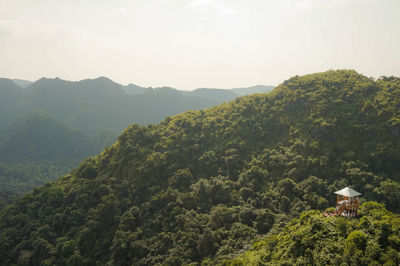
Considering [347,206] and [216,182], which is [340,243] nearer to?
[347,206]

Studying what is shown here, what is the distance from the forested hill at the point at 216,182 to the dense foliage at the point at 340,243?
8.90 metres

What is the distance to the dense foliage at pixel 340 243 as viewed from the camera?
1882 centimetres

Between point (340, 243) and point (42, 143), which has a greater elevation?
point (340, 243)

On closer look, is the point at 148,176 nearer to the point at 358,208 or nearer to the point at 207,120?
the point at 207,120

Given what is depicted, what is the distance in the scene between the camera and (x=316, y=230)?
2338 cm

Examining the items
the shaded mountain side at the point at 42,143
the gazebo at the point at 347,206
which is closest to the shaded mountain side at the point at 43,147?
the shaded mountain side at the point at 42,143

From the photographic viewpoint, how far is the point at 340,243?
20891 millimetres

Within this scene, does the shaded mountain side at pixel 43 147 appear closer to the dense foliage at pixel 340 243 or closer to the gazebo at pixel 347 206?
the dense foliage at pixel 340 243

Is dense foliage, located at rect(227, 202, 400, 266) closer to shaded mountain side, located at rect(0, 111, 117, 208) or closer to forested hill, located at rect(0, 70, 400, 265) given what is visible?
forested hill, located at rect(0, 70, 400, 265)

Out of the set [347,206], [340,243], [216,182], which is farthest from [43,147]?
[340,243]

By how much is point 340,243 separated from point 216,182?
91.7ft

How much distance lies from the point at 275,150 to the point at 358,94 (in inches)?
909

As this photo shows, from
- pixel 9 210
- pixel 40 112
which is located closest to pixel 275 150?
pixel 9 210

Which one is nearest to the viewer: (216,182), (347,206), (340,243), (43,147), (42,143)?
(340,243)
